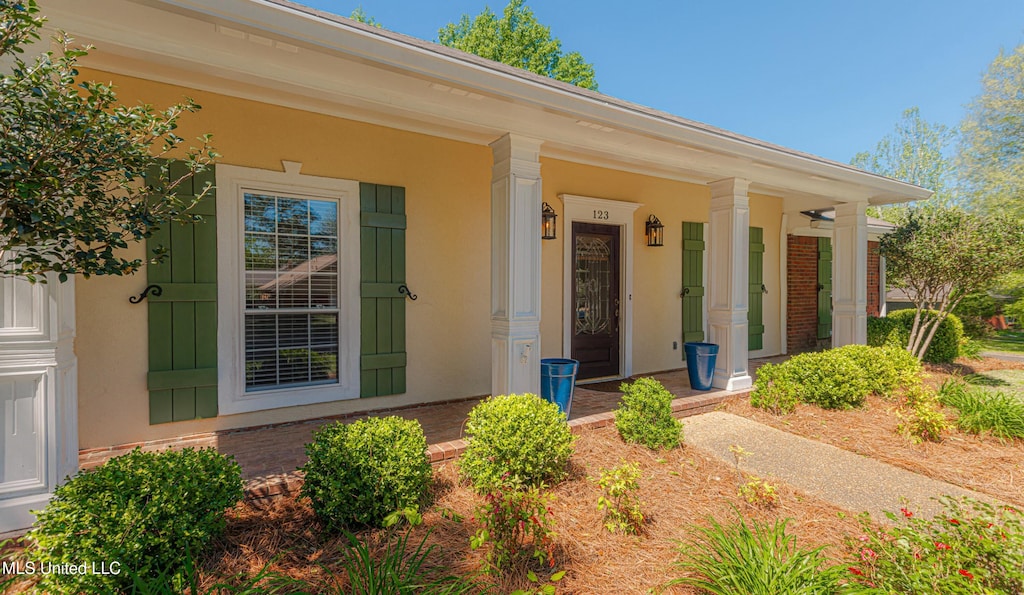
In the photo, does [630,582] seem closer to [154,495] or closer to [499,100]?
[154,495]

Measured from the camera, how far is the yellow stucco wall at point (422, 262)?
11.0 feet

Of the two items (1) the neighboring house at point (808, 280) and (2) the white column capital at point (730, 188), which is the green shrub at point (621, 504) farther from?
(1) the neighboring house at point (808, 280)

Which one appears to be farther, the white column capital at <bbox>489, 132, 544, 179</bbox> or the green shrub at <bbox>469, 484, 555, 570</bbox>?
the white column capital at <bbox>489, 132, 544, 179</bbox>

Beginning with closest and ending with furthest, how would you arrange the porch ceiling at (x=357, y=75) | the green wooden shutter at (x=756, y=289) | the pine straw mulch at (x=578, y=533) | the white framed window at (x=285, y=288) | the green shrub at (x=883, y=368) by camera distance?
the pine straw mulch at (x=578, y=533) < the porch ceiling at (x=357, y=75) < the white framed window at (x=285, y=288) < the green shrub at (x=883, y=368) < the green wooden shutter at (x=756, y=289)

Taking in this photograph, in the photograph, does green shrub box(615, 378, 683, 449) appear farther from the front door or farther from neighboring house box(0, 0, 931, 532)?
the front door

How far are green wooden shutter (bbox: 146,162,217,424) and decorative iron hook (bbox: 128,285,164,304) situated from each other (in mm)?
26

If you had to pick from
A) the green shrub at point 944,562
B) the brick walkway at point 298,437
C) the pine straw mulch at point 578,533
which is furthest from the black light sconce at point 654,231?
the green shrub at point 944,562

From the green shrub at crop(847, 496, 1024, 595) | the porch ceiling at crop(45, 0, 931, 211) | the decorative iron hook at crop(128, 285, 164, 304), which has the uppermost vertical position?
the porch ceiling at crop(45, 0, 931, 211)

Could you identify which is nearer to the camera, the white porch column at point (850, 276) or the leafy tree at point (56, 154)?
the leafy tree at point (56, 154)

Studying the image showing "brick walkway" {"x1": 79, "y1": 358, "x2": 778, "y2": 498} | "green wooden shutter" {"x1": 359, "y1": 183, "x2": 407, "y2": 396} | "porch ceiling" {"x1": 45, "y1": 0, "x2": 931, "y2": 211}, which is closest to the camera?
"porch ceiling" {"x1": 45, "y1": 0, "x2": 931, "y2": 211}

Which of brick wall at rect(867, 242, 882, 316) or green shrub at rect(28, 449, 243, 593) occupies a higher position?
brick wall at rect(867, 242, 882, 316)

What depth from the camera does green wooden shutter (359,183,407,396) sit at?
167 inches

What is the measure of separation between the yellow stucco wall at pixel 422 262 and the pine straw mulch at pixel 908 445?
Result: 1983 mm

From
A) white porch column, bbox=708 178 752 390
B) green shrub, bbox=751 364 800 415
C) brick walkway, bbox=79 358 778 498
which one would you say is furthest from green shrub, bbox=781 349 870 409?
brick walkway, bbox=79 358 778 498
